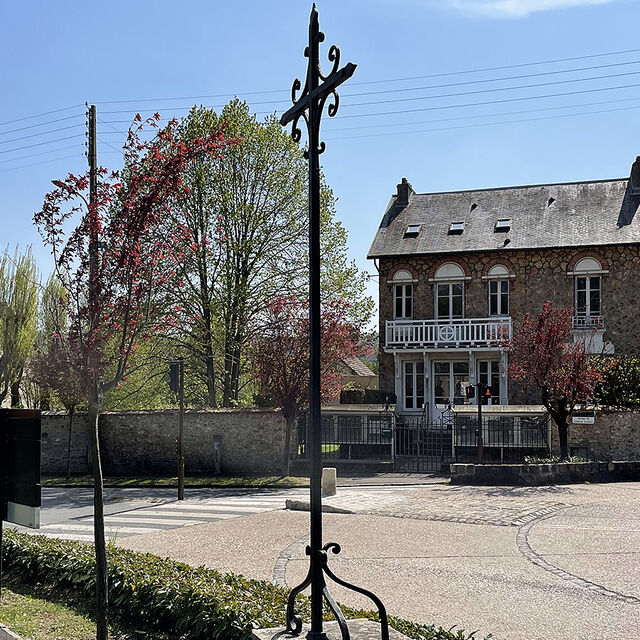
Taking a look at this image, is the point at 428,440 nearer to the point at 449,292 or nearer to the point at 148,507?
the point at 449,292

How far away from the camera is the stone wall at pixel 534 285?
1128 inches

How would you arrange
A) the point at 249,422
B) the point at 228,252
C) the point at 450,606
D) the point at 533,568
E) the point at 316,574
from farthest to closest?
1. the point at 228,252
2. the point at 249,422
3. the point at 533,568
4. the point at 450,606
5. the point at 316,574

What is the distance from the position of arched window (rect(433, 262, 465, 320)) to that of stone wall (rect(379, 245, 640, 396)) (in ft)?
0.72

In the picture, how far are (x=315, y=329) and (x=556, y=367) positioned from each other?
15.2 meters

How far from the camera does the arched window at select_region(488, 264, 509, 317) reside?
30.2 m

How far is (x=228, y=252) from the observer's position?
2711cm

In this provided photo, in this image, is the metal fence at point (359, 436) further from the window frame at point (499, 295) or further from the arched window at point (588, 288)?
the arched window at point (588, 288)

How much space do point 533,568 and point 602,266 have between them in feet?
73.0

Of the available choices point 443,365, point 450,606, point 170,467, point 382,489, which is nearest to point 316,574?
point 450,606

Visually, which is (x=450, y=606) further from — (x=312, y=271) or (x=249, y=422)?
(x=249, y=422)

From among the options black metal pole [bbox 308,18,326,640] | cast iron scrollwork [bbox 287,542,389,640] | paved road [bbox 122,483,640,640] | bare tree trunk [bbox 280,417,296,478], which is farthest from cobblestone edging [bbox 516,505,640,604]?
bare tree trunk [bbox 280,417,296,478]

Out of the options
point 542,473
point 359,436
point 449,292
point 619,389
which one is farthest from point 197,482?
point 449,292

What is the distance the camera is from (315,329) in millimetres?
5168

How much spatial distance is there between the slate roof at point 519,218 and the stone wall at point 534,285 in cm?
43
